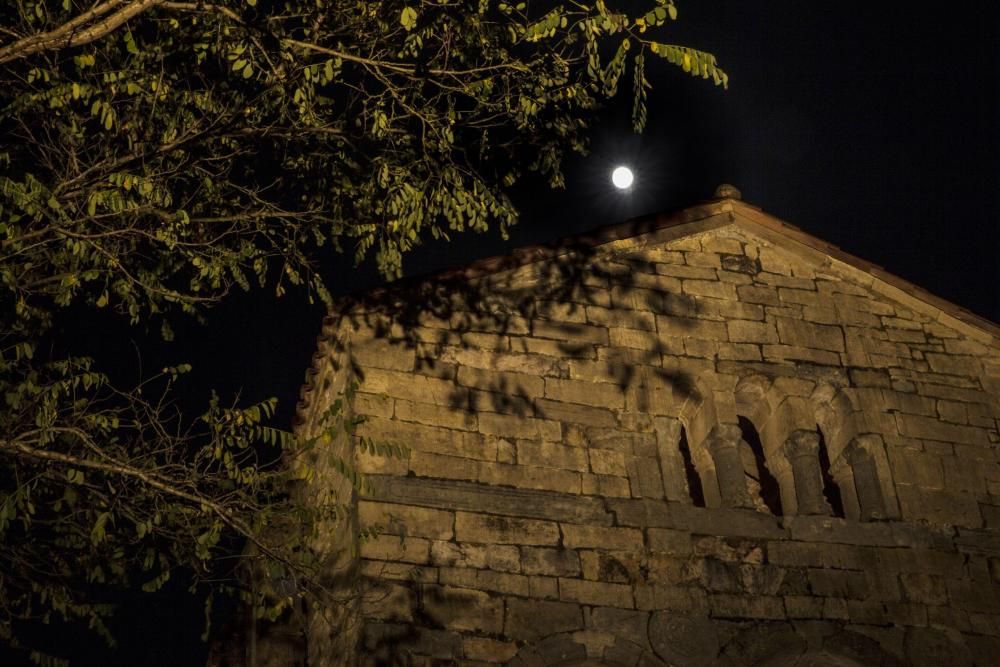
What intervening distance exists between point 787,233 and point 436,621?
4.54 metres

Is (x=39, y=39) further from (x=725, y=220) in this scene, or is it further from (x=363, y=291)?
(x=725, y=220)

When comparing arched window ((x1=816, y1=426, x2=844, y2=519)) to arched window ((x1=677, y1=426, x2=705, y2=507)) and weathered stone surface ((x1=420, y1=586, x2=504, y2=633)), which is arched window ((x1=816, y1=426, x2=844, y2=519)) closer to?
arched window ((x1=677, y1=426, x2=705, y2=507))

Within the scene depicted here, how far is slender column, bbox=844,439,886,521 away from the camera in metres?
8.62

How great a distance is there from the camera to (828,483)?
9828 millimetres

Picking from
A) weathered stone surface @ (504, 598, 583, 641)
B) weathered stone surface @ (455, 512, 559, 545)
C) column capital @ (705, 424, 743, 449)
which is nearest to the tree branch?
weathered stone surface @ (455, 512, 559, 545)

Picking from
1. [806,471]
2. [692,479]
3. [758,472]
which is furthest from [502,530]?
[692,479]

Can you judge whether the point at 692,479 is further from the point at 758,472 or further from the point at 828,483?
the point at 828,483

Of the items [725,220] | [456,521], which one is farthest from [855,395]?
[456,521]

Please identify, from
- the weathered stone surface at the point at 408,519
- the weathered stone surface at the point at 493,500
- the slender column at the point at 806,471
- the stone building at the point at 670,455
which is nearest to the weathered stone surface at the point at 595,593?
the stone building at the point at 670,455

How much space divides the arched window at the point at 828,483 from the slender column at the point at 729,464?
84 centimetres

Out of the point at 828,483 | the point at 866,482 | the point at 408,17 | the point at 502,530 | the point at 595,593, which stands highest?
the point at 408,17

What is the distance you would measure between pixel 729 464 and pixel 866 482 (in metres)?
1.05

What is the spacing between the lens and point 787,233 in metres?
9.87

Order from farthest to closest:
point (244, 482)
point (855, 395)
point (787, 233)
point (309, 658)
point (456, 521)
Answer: point (787, 233) → point (855, 395) → point (309, 658) → point (456, 521) → point (244, 482)
